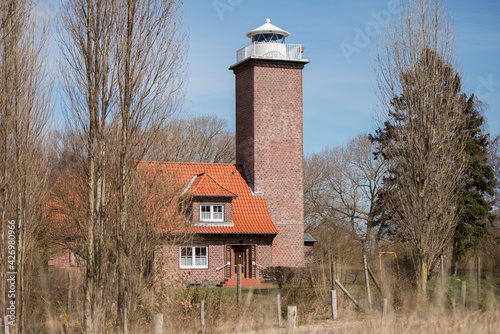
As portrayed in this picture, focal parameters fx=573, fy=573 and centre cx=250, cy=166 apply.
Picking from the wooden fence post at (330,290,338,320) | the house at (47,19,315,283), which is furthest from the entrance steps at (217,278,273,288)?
the wooden fence post at (330,290,338,320)

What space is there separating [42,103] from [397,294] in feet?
36.9

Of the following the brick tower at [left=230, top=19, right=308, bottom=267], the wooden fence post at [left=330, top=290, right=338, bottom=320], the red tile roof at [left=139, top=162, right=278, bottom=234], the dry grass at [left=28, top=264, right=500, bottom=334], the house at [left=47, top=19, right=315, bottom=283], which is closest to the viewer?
the dry grass at [left=28, top=264, right=500, bottom=334]

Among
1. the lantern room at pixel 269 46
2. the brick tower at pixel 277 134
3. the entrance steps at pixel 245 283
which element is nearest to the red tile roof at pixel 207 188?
the brick tower at pixel 277 134

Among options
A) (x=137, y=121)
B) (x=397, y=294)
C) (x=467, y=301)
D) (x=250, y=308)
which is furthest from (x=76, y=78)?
(x=467, y=301)

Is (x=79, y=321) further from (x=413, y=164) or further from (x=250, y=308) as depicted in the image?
(x=413, y=164)

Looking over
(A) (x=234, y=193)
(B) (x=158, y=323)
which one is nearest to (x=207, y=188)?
(A) (x=234, y=193)

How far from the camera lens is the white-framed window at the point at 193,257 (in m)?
29.0

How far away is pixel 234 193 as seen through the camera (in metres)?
31.0

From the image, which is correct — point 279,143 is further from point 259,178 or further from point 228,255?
point 228,255

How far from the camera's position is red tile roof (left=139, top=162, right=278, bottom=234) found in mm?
29297

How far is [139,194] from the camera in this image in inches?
534

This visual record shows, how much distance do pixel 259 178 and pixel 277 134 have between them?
8.66 feet

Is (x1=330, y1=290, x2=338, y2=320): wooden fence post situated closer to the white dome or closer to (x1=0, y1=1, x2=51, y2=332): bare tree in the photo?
(x1=0, y1=1, x2=51, y2=332): bare tree

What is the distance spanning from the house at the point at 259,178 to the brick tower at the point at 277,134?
0.05 meters
